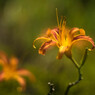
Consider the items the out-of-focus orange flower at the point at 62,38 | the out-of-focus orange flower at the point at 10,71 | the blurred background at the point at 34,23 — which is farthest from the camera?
the blurred background at the point at 34,23

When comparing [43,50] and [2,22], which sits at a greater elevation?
[2,22]

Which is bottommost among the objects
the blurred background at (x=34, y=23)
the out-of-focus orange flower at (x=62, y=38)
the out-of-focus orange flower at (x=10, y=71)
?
the out-of-focus orange flower at (x=10, y=71)

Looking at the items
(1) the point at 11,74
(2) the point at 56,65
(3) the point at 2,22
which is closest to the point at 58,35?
(1) the point at 11,74

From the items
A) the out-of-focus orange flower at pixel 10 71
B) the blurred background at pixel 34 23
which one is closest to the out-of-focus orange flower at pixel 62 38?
the out-of-focus orange flower at pixel 10 71

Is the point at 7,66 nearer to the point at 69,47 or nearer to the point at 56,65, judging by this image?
the point at 56,65

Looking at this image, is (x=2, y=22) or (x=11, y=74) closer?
(x=11, y=74)

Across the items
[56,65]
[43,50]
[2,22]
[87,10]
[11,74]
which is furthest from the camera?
[2,22]

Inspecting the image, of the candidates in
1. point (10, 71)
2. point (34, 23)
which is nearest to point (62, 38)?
point (10, 71)

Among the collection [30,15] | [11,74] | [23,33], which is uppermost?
[30,15]

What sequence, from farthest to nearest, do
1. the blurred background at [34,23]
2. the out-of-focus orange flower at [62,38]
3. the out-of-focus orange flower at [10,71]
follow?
the blurred background at [34,23] < the out-of-focus orange flower at [10,71] < the out-of-focus orange flower at [62,38]

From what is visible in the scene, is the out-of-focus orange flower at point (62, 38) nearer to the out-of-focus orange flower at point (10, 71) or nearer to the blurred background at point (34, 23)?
the out-of-focus orange flower at point (10, 71)

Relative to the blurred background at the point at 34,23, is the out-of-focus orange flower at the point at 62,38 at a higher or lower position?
lower
